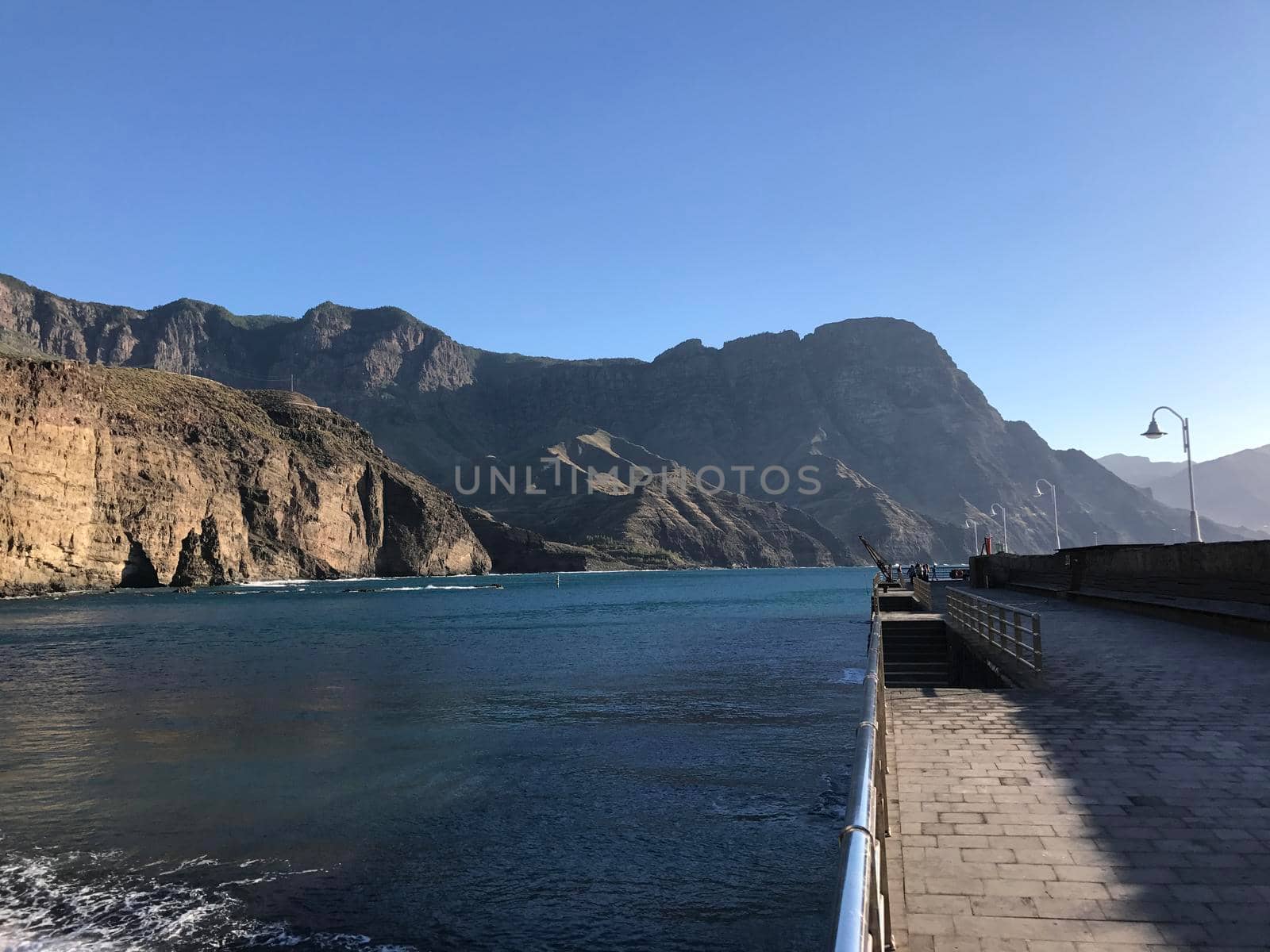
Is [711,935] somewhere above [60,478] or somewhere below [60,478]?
below

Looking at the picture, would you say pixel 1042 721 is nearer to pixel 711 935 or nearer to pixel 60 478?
pixel 711 935

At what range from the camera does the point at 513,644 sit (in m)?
37.6

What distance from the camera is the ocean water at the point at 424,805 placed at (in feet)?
26.3

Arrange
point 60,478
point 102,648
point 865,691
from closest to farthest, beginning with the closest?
1. point 865,691
2. point 102,648
3. point 60,478

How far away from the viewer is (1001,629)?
45.9 ft

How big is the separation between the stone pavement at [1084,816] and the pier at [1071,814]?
1cm

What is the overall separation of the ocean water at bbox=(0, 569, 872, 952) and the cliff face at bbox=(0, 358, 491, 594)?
64.4 metres

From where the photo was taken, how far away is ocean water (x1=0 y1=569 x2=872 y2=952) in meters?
8.01

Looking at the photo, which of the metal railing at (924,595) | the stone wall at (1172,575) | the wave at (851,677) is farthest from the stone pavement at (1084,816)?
the metal railing at (924,595)

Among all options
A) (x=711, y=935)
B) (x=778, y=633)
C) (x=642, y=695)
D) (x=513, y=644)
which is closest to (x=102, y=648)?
(x=513, y=644)

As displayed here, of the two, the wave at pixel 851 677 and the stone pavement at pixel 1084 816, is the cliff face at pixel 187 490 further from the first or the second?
the stone pavement at pixel 1084 816

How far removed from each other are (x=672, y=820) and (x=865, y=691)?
20.9 ft

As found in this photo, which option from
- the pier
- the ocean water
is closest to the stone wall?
the pier

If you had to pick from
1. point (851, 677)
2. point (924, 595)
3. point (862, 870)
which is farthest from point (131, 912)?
point (924, 595)
